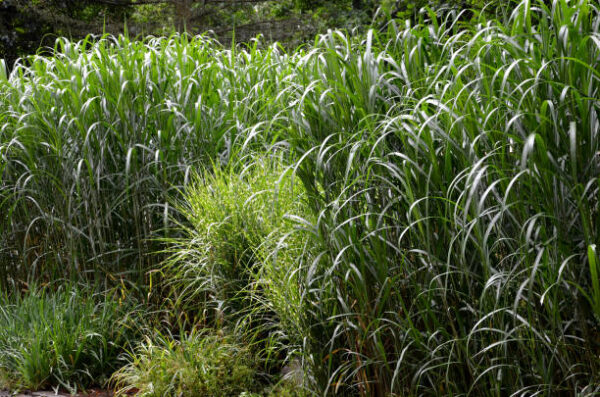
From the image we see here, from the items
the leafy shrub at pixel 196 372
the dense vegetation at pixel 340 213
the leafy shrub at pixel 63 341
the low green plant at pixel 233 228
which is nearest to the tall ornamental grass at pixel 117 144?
the dense vegetation at pixel 340 213

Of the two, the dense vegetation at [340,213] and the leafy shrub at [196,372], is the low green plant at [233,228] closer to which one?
the dense vegetation at [340,213]

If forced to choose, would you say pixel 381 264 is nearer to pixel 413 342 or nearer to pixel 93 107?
pixel 413 342

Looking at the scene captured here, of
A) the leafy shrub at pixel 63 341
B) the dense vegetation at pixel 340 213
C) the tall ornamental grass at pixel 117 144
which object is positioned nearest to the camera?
the dense vegetation at pixel 340 213

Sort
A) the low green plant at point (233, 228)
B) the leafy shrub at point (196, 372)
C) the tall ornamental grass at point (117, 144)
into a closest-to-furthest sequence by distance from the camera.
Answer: the leafy shrub at point (196, 372)
the low green plant at point (233, 228)
the tall ornamental grass at point (117, 144)

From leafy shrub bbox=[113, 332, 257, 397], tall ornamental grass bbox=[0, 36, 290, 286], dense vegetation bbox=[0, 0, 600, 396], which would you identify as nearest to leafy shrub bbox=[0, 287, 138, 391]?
Answer: dense vegetation bbox=[0, 0, 600, 396]

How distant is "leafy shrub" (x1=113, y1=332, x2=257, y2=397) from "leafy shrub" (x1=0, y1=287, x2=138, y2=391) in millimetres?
390

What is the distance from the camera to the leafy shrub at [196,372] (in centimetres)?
296

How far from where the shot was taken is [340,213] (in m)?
2.54

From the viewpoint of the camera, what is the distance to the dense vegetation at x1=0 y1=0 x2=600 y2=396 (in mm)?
2135

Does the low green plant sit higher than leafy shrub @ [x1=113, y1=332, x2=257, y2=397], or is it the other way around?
the low green plant

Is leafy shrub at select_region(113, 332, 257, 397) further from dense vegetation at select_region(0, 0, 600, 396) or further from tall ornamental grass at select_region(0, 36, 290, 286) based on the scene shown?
tall ornamental grass at select_region(0, 36, 290, 286)

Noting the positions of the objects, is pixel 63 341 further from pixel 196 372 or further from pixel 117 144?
pixel 117 144

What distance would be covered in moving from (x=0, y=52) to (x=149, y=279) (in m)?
11.1

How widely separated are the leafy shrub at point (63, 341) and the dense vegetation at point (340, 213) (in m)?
0.02
